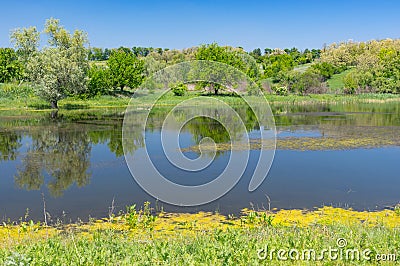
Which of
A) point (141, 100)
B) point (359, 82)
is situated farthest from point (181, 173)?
point (359, 82)

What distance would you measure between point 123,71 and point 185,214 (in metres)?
42.1

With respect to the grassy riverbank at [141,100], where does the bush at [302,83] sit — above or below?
above

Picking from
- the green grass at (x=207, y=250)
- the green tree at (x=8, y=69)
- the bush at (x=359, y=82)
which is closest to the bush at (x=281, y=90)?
the bush at (x=359, y=82)

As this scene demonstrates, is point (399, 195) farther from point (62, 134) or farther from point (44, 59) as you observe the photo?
point (44, 59)

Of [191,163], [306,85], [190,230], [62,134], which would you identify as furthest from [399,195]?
[306,85]

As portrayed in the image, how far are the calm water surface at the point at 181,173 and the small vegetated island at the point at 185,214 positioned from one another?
0.53m

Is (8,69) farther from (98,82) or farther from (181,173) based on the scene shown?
(181,173)

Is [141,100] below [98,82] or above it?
below

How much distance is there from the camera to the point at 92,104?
147 feet

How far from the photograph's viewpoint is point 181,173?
13.9 meters

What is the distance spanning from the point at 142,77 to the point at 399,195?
43945 mm

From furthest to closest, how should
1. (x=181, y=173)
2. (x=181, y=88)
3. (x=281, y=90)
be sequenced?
(x=281, y=90), (x=181, y=88), (x=181, y=173)

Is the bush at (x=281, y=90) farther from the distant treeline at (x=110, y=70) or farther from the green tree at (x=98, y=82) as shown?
the green tree at (x=98, y=82)

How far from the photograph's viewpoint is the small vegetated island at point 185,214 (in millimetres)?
5121
